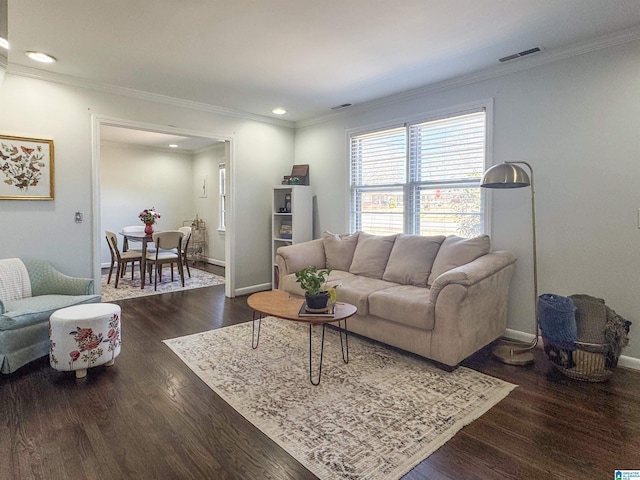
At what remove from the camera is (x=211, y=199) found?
7.92 meters

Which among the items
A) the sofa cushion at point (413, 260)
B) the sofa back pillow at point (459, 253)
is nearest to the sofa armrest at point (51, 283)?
the sofa cushion at point (413, 260)

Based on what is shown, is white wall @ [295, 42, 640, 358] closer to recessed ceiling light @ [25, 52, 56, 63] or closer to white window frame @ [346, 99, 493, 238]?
white window frame @ [346, 99, 493, 238]

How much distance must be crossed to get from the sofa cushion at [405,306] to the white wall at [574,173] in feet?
3.56

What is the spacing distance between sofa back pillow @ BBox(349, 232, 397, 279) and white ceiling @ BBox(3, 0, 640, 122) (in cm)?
167

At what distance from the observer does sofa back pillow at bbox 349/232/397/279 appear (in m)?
3.92

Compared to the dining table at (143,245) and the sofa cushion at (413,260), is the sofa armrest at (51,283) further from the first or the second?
the sofa cushion at (413,260)

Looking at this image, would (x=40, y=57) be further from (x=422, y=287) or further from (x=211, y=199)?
(x=211, y=199)

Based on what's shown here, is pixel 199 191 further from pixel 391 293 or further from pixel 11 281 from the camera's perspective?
pixel 391 293

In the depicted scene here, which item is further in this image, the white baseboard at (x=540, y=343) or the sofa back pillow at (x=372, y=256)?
the sofa back pillow at (x=372, y=256)

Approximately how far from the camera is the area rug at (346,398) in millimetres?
1852

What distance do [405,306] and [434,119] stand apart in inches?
84.0

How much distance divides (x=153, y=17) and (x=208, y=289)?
379 cm

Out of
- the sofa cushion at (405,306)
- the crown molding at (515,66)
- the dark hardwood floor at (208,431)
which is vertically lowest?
the dark hardwood floor at (208,431)

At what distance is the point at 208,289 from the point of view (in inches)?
217
